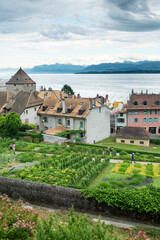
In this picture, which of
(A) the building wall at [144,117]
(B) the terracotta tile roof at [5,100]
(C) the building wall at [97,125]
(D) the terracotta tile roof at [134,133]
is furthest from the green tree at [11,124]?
(A) the building wall at [144,117]

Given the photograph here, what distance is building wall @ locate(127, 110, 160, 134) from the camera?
54.4 metres

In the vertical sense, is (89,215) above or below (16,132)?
below

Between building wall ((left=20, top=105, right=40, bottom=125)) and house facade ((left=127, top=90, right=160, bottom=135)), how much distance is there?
2036 cm

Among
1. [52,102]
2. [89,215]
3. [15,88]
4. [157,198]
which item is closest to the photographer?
[157,198]

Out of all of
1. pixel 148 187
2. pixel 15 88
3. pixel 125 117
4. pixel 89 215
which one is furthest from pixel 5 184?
pixel 15 88

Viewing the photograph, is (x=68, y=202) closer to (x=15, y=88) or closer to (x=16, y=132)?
(x=16, y=132)

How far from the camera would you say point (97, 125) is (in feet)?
154

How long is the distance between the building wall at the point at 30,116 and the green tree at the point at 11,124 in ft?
11.4

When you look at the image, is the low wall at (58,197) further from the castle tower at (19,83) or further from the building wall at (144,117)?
the castle tower at (19,83)

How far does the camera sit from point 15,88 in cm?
6606

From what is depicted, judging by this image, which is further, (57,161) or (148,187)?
(57,161)

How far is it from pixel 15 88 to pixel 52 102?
66.4 ft

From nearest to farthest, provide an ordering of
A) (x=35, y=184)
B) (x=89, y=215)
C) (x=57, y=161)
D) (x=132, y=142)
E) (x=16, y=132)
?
(x=89, y=215) < (x=35, y=184) < (x=57, y=161) < (x=16, y=132) < (x=132, y=142)

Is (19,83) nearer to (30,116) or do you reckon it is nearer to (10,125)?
(30,116)
